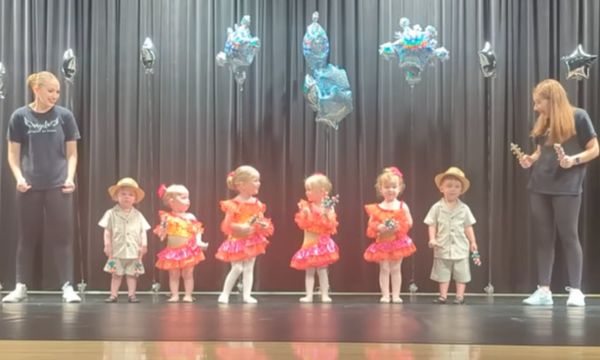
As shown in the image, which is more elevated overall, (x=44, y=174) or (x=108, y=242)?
(x=44, y=174)

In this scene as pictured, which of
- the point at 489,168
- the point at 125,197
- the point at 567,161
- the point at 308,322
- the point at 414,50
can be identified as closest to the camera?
the point at 308,322

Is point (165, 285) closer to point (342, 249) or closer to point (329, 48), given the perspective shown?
point (342, 249)

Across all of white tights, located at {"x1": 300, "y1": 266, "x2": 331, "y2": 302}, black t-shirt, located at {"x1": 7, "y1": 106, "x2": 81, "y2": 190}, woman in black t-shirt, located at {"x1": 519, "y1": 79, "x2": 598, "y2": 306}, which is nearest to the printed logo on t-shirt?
black t-shirt, located at {"x1": 7, "y1": 106, "x2": 81, "y2": 190}

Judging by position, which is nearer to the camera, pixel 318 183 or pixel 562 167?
pixel 562 167

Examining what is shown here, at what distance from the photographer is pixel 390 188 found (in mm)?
4992

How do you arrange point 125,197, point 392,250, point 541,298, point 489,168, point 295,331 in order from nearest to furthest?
1. point 295,331
2. point 541,298
3. point 392,250
4. point 125,197
5. point 489,168

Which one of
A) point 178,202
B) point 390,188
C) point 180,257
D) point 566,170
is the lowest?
point 180,257

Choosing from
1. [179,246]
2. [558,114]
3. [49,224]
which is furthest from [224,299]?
[558,114]

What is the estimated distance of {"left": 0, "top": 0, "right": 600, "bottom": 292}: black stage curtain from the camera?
5.67 metres

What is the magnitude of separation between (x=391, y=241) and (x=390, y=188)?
381mm

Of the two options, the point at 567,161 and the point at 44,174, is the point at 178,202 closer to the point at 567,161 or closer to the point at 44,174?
the point at 44,174

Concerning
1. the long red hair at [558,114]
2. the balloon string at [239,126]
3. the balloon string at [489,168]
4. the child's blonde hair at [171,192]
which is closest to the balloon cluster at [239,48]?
the balloon string at [239,126]

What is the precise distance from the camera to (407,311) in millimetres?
4305

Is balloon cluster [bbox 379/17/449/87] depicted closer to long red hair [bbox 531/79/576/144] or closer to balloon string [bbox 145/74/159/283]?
long red hair [bbox 531/79/576/144]
